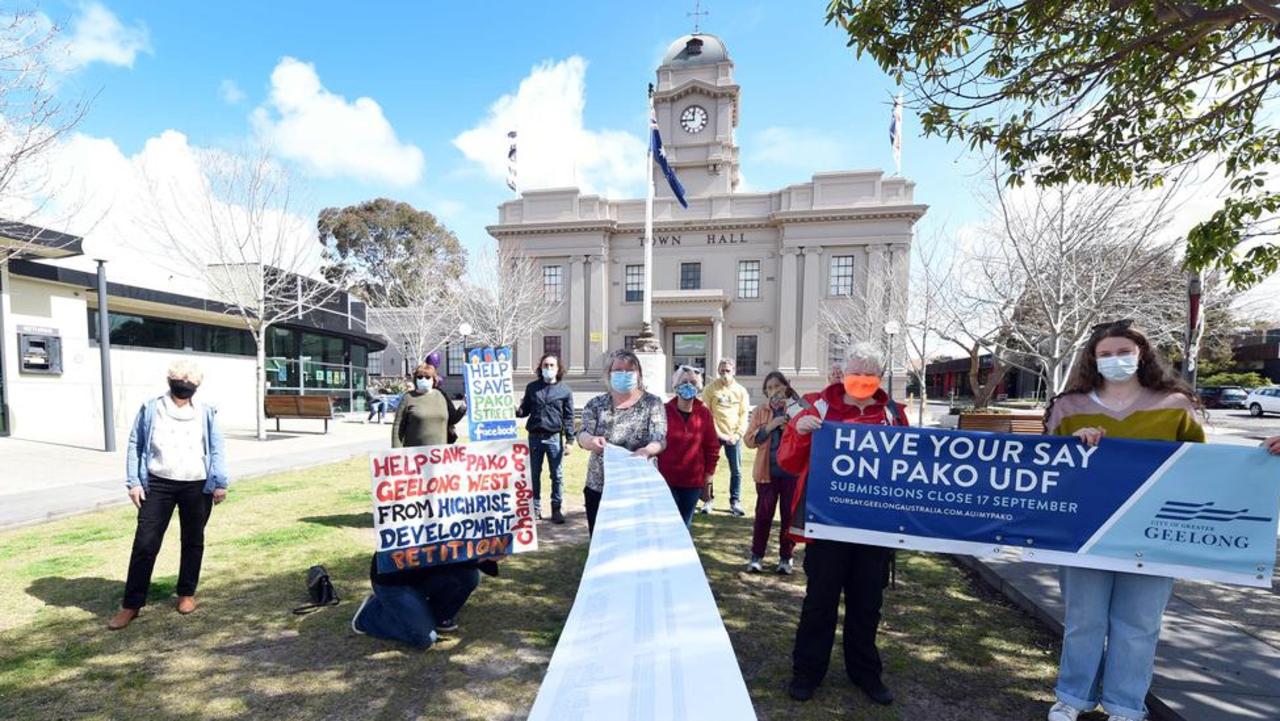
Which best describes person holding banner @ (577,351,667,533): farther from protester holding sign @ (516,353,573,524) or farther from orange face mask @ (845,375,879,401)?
protester holding sign @ (516,353,573,524)

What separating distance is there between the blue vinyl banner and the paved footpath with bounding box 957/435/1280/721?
0.69m

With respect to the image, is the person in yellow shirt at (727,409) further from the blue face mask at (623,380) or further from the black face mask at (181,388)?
the black face mask at (181,388)

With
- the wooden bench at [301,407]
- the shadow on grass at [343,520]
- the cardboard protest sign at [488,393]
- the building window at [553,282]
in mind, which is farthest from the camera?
the building window at [553,282]

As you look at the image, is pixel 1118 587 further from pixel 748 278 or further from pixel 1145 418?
pixel 748 278

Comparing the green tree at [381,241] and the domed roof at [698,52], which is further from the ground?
the domed roof at [698,52]

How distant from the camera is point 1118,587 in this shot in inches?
110

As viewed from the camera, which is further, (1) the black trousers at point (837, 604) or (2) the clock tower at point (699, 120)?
(2) the clock tower at point (699, 120)

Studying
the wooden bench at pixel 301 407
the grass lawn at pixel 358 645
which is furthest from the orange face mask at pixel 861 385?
the wooden bench at pixel 301 407

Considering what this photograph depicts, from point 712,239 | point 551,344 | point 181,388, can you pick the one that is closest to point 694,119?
point 712,239

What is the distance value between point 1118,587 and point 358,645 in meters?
4.55

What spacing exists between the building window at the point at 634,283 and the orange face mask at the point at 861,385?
93.2 ft

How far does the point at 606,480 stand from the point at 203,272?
15.1m

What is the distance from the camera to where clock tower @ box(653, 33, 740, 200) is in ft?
106

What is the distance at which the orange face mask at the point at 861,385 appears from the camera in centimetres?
321
